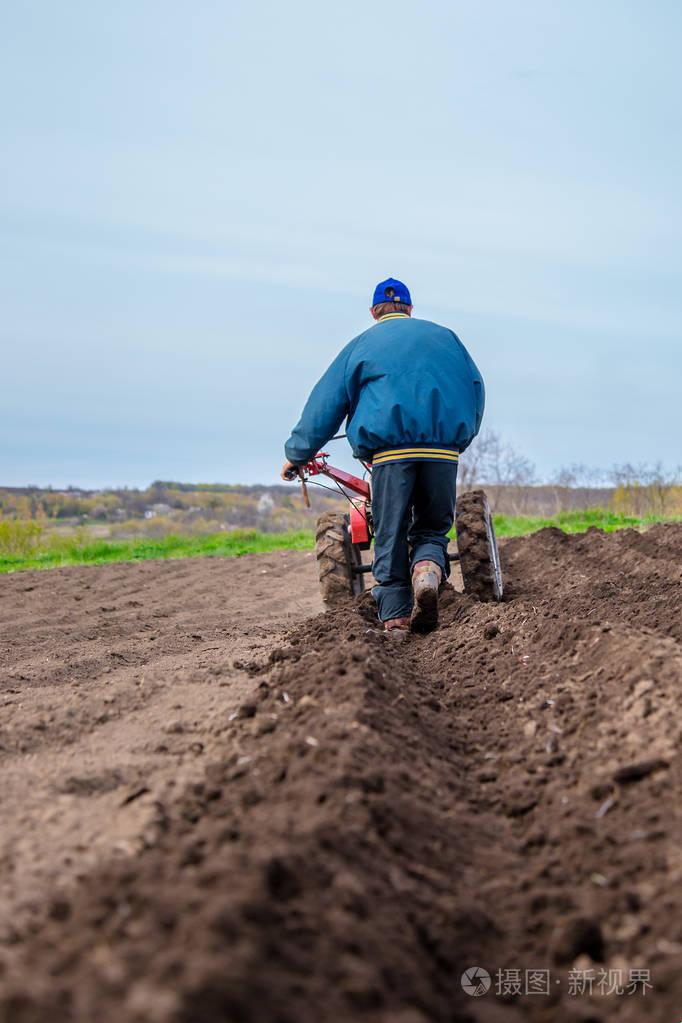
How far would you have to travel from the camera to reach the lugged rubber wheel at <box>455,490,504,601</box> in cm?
730

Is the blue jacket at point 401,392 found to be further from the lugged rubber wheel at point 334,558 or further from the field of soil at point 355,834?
the field of soil at point 355,834

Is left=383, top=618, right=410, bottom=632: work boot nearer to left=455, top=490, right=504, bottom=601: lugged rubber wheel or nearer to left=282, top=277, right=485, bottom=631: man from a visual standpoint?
left=282, top=277, right=485, bottom=631: man

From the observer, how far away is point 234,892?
6.82 ft

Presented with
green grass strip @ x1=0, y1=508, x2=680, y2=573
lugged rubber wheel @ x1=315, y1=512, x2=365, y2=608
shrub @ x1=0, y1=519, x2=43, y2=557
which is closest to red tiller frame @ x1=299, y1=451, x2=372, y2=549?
lugged rubber wheel @ x1=315, y1=512, x2=365, y2=608

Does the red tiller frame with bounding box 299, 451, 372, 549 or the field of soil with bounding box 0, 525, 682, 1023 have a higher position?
the red tiller frame with bounding box 299, 451, 372, 549

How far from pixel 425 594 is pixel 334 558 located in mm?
1363

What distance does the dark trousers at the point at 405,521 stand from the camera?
665cm

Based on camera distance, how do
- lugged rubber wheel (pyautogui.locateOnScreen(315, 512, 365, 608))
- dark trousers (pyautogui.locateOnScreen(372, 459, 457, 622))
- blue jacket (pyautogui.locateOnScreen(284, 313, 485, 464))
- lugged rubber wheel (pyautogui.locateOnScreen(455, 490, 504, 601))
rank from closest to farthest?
blue jacket (pyautogui.locateOnScreen(284, 313, 485, 464)) → dark trousers (pyautogui.locateOnScreen(372, 459, 457, 622)) → lugged rubber wheel (pyautogui.locateOnScreen(455, 490, 504, 601)) → lugged rubber wheel (pyautogui.locateOnScreen(315, 512, 365, 608))

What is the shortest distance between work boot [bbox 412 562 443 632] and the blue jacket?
2.52 ft

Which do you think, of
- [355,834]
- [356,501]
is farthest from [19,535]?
[355,834]

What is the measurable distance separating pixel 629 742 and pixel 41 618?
757cm

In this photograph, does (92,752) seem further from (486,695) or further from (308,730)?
(486,695)

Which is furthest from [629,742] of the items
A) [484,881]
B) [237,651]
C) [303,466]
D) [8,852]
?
[303,466]

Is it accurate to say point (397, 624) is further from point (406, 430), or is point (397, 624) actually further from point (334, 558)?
point (406, 430)
